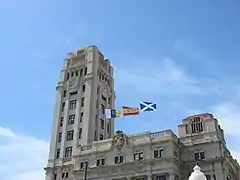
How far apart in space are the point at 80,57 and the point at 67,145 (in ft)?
82.2

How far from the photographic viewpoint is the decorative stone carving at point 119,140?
62000 mm

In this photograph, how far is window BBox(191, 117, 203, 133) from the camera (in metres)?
63.4

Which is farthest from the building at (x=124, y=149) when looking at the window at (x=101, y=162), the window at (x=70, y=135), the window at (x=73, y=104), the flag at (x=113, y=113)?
the flag at (x=113, y=113)

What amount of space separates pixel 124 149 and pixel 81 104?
67.8 ft

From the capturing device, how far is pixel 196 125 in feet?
210

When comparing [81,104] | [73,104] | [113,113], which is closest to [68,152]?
[81,104]

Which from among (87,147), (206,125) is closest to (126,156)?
(87,147)

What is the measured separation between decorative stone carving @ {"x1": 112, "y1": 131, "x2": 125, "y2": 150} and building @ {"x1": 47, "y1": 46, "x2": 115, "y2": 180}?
9.76 metres

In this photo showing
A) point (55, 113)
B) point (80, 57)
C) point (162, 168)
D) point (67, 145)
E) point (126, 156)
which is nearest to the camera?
point (162, 168)

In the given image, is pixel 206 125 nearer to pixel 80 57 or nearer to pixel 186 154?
pixel 186 154

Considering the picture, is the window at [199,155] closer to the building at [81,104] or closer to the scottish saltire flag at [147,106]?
the scottish saltire flag at [147,106]

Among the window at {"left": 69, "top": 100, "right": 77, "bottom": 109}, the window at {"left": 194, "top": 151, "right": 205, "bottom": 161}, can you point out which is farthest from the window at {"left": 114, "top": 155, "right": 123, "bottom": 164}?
the window at {"left": 69, "top": 100, "right": 77, "bottom": 109}

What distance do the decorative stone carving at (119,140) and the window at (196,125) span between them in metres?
13.8

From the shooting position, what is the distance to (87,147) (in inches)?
2611
